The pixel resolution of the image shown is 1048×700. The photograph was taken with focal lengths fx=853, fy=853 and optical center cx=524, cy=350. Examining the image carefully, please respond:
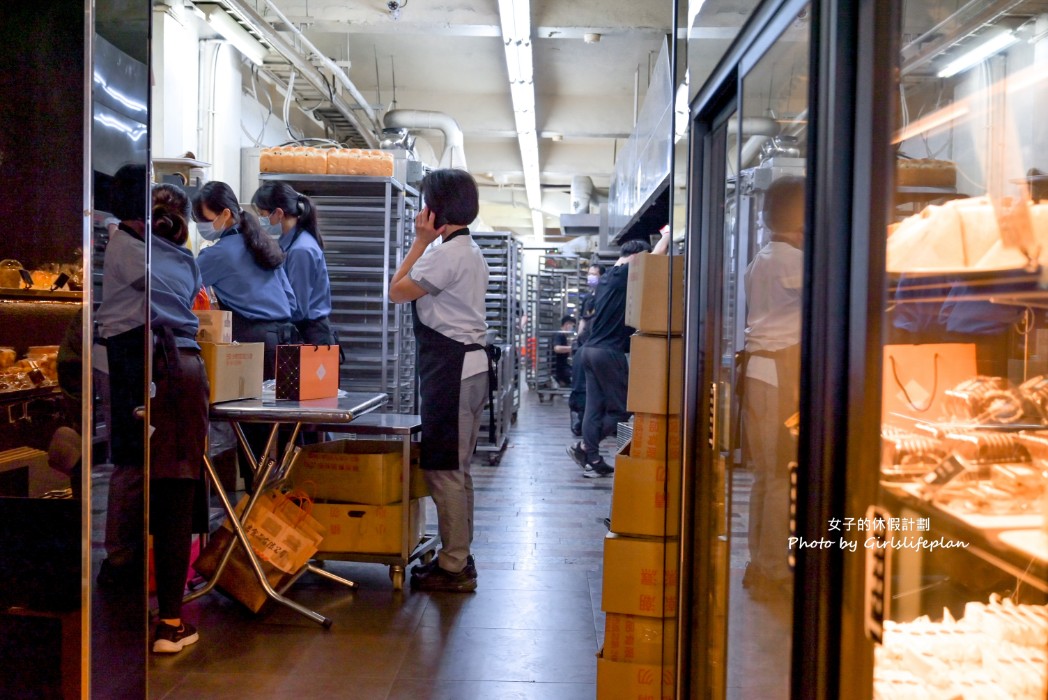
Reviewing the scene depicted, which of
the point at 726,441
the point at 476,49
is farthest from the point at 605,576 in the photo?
the point at 476,49

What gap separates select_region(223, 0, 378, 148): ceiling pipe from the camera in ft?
18.5

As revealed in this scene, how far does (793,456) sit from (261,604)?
2567 millimetres

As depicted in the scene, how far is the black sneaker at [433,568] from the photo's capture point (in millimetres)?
3800

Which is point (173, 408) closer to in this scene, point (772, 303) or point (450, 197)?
point (450, 197)

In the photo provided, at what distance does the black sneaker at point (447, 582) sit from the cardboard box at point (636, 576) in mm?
1417

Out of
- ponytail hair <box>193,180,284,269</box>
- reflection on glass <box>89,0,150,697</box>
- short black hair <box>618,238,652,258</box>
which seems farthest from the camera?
short black hair <box>618,238,652,258</box>

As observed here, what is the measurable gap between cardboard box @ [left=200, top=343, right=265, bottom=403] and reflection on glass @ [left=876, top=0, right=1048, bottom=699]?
8.35 feet

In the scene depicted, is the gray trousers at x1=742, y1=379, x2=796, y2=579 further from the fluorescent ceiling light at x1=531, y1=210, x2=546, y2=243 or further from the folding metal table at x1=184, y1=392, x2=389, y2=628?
the fluorescent ceiling light at x1=531, y1=210, x2=546, y2=243

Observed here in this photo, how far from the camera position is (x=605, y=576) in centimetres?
249

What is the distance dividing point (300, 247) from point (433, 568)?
7.54 feet

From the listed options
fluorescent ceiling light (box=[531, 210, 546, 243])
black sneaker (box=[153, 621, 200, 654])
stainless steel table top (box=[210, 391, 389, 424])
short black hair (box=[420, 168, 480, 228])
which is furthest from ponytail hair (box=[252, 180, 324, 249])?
fluorescent ceiling light (box=[531, 210, 546, 243])

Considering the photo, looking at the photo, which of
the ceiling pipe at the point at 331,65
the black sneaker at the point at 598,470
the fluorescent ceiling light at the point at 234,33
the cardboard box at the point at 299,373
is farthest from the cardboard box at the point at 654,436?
the fluorescent ceiling light at the point at 234,33

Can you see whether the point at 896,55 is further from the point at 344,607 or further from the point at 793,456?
the point at 344,607

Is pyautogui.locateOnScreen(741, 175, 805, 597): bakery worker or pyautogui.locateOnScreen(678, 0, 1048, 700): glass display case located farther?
pyautogui.locateOnScreen(741, 175, 805, 597): bakery worker
